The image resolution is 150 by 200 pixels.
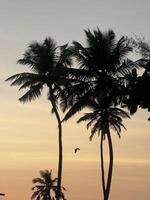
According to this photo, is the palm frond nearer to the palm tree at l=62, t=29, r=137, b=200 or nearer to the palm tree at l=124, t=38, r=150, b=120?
the palm tree at l=62, t=29, r=137, b=200

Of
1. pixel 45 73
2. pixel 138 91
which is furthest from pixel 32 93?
pixel 138 91

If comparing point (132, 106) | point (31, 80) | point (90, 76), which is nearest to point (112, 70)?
point (90, 76)

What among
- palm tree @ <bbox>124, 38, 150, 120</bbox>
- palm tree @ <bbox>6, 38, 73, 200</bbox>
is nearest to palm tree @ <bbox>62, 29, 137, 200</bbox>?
palm tree @ <bbox>6, 38, 73, 200</bbox>

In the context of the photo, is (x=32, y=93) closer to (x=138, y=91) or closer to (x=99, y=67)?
(x=99, y=67)

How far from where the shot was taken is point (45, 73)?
55312 mm

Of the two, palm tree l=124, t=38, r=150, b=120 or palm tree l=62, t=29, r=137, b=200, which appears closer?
palm tree l=124, t=38, r=150, b=120

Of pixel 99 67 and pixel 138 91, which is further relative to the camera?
pixel 99 67

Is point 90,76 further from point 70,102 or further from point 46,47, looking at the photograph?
point 46,47

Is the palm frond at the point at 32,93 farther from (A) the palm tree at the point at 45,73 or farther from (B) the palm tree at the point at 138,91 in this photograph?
(B) the palm tree at the point at 138,91

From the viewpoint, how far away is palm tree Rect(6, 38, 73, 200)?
53.4m

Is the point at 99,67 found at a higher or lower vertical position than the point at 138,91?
higher

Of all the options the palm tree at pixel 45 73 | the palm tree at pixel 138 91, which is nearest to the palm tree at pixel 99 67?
the palm tree at pixel 45 73

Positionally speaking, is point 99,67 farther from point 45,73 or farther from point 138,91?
point 138,91

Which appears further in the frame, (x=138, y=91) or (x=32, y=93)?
(x=32, y=93)
